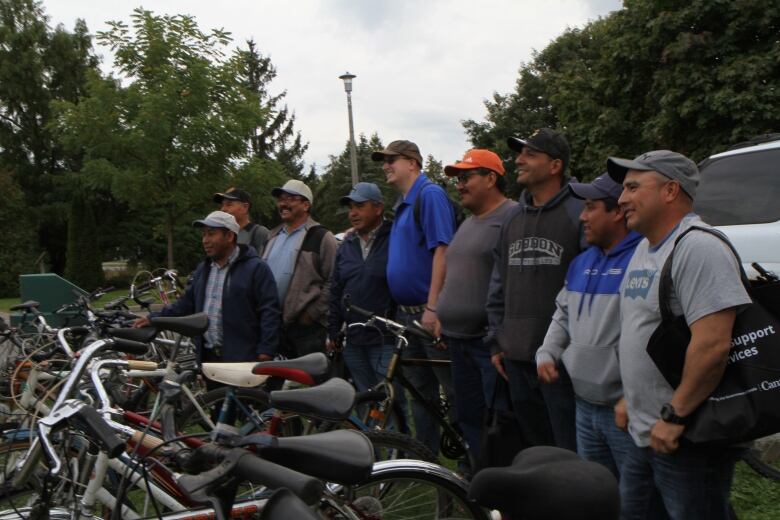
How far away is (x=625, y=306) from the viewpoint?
252 cm

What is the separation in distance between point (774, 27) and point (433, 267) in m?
16.0

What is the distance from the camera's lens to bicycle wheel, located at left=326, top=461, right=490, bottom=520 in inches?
110

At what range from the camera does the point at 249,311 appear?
4707 millimetres

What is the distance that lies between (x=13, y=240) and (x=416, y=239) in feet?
97.9

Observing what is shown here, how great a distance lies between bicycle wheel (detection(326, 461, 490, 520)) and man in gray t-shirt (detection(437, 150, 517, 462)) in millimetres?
1102

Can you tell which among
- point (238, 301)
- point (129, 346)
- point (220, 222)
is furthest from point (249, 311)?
point (129, 346)

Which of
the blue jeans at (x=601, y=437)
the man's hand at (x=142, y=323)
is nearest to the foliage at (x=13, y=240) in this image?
the man's hand at (x=142, y=323)

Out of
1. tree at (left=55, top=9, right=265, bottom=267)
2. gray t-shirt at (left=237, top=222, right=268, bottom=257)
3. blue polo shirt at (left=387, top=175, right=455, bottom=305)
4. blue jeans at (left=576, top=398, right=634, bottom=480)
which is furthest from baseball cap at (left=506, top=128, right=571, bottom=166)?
tree at (left=55, top=9, right=265, bottom=267)

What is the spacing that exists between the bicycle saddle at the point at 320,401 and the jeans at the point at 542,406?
1715 millimetres

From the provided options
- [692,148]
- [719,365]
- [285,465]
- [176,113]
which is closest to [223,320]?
[719,365]

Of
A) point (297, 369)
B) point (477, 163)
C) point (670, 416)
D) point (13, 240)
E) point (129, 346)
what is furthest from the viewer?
point (13, 240)

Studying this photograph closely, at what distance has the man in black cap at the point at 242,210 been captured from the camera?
20.7 feet

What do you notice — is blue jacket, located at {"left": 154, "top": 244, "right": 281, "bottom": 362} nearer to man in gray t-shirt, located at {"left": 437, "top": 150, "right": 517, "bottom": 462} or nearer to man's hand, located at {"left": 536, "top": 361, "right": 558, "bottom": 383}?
man in gray t-shirt, located at {"left": 437, "top": 150, "right": 517, "bottom": 462}

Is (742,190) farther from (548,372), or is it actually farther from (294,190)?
(294,190)
